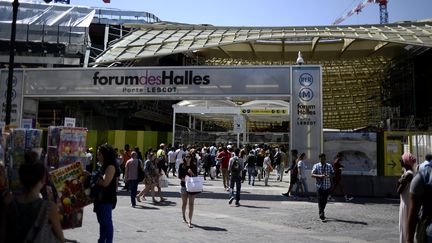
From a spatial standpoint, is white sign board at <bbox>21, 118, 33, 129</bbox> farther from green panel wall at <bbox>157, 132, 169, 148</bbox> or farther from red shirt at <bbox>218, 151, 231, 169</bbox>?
green panel wall at <bbox>157, 132, 169, 148</bbox>

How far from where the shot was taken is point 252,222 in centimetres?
1078

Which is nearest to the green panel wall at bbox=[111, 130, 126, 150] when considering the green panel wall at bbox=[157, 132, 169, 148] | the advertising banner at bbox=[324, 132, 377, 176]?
the green panel wall at bbox=[157, 132, 169, 148]

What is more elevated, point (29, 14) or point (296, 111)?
point (29, 14)

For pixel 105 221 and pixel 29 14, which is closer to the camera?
pixel 105 221

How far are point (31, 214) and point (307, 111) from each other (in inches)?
575

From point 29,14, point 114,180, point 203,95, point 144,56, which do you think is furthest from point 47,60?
point 114,180

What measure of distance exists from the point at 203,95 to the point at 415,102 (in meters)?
21.8

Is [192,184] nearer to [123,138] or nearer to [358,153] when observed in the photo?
[358,153]

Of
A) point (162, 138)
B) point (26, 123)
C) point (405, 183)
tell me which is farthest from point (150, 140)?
point (405, 183)

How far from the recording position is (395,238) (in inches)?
356

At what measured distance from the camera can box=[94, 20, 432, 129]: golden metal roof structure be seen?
24891 mm

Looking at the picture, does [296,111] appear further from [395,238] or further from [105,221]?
[105,221]

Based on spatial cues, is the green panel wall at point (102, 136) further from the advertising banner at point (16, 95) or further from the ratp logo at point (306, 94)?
the ratp logo at point (306, 94)

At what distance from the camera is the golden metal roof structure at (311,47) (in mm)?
24891
